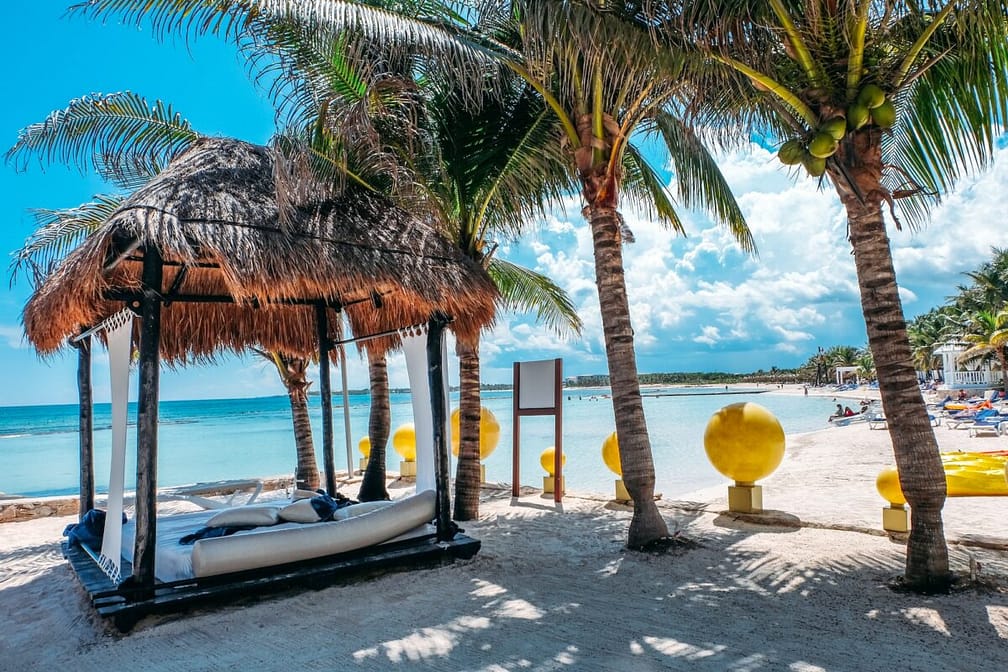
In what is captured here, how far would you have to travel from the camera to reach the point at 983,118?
4.71m

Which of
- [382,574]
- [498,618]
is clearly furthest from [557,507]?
[498,618]

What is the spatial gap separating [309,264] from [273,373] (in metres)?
7.05

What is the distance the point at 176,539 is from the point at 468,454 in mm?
3176

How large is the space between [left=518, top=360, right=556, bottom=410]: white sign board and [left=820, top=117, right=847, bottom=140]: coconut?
4891 millimetres

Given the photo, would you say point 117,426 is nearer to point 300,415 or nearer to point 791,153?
point 300,415

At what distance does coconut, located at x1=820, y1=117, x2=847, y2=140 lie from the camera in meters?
4.05

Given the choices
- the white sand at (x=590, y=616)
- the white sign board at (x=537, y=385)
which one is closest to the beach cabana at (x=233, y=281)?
the white sand at (x=590, y=616)

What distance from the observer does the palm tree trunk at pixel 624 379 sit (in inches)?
223

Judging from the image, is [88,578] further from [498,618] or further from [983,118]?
[983,118]

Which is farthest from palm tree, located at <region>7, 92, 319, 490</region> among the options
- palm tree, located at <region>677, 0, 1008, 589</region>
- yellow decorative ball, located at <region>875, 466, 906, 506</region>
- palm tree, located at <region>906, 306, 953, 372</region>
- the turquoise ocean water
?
palm tree, located at <region>906, 306, 953, 372</region>

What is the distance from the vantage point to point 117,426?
16.0 feet

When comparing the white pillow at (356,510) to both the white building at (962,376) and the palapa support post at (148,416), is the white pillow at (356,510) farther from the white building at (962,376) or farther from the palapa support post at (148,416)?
the white building at (962,376)

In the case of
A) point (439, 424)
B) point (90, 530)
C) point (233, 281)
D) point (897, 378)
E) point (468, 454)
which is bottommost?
point (90, 530)

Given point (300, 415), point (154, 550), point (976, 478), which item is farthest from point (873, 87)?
point (300, 415)
